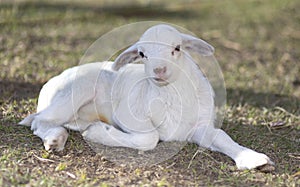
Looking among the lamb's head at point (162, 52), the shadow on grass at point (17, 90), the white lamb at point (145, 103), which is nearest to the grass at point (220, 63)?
the shadow on grass at point (17, 90)

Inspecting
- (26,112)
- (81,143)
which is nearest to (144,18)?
(26,112)

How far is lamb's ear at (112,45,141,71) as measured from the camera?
14.9ft

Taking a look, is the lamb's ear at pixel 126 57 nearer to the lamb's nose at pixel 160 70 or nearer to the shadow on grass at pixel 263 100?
the lamb's nose at pixel 160 70

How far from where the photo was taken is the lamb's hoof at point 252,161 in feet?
13.8

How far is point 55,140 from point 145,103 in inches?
27.9

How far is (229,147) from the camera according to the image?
448cm

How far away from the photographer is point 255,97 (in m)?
6.41

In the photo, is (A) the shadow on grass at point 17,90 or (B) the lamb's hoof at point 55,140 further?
(A) the shadow on grass at point 17,90

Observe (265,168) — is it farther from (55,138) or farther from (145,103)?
(55,138)

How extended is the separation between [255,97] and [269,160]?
2217mm

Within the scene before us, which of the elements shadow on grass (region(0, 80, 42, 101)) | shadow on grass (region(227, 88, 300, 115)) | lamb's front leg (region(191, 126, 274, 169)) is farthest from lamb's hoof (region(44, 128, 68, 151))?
shadow on grass (region(227, 88, 300, 115))

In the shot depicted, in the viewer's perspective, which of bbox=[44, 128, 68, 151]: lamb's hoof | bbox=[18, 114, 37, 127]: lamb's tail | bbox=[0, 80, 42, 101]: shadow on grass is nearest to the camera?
bbox=[44, 128, 68, 151]: lamb's hoof

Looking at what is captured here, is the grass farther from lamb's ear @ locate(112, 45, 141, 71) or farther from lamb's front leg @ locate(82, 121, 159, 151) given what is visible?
lamb's ear @ locate(112, 45, 141, 71)

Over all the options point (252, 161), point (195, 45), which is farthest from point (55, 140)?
point (252, 161)
